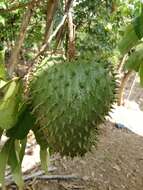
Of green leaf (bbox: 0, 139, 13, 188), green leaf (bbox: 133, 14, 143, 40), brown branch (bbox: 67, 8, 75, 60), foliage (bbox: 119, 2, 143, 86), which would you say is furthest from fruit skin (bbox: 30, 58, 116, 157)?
foliage (bbox: 119, 2, 143, 86)

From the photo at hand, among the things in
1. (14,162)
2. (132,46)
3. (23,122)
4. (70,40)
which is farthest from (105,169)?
(70,40)

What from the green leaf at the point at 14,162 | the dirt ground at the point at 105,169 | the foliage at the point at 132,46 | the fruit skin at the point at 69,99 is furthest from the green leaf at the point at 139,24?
the dirt ground at the point at 105,169

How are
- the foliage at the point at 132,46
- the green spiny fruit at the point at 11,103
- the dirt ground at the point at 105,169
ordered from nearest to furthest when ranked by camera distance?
the green spiny fruit at the point at 11,103 → the foliage at the point at 132,46 → the dirt ground at the point at 105,169

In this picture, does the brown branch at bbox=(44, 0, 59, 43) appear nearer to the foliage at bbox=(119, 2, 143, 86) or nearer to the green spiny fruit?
the green spiny fruit

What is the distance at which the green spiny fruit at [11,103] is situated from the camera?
47.1 inches

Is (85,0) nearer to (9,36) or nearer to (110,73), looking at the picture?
(9,36)

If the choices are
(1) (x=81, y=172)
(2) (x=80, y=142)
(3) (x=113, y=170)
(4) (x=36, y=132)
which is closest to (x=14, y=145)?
(4) (x=36, y=132)

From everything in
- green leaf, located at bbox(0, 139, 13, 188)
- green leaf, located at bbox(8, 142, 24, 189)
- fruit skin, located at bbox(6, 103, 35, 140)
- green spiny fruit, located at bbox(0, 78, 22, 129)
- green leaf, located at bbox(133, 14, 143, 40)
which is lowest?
green leaf, located at bbox(8, 142, 24, 189)

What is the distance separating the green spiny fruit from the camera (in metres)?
1.20

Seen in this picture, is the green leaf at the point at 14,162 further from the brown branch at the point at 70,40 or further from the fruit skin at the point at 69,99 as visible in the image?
the brown branch at the point at 70,40

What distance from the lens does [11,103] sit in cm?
120

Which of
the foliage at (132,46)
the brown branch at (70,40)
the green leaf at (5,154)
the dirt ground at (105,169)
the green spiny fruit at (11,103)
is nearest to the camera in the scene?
the brown branch at (70,40)

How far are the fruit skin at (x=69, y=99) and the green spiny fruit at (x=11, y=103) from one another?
0.06 meters

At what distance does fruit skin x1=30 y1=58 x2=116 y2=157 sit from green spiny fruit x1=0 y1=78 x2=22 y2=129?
6 centimetres
